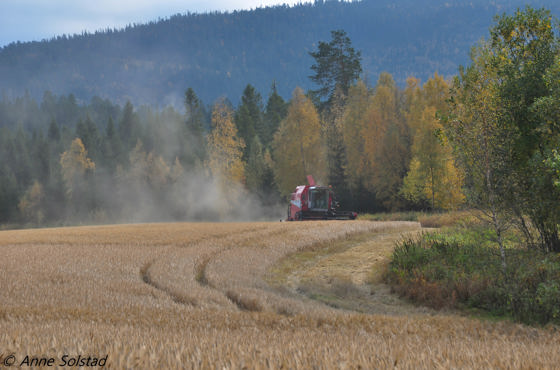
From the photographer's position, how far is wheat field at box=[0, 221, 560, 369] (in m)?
3.39

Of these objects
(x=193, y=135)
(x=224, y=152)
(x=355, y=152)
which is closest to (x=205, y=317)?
(x=355, y=152)

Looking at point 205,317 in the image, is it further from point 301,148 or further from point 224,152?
point 224,152

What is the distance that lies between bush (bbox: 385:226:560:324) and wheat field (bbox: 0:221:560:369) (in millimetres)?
1732

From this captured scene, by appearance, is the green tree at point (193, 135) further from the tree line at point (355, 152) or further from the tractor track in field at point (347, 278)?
the tractor track in field at point (347, 278)

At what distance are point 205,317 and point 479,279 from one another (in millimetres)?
10497

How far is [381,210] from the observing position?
55.9 m

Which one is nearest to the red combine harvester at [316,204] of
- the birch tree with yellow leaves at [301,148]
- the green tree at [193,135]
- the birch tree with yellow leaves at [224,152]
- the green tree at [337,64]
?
the birch tree with yellow leaves at [301,148]

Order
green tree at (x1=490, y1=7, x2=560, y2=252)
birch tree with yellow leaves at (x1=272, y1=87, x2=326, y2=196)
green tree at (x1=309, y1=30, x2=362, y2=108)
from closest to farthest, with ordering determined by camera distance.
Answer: green tree at (x1=490, y1=7, x2=560, y2=252) < birch tree with yellow leaves at (x1=272, y1=87, x2=326, y2=196) < green tree at (x1=309, y1=30, x2=362, y2=108)

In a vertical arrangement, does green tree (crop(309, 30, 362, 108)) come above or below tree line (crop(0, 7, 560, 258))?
above

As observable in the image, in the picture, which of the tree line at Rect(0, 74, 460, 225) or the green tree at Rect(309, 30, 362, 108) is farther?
the green tree at Rect(309, 30, 362, 108)

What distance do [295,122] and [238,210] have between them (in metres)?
16.3

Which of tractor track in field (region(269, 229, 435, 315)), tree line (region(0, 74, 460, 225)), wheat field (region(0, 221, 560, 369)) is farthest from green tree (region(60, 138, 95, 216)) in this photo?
tractor track in field (region(269, 229, 435, 315))

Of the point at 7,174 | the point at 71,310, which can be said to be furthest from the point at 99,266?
the point at 7,174

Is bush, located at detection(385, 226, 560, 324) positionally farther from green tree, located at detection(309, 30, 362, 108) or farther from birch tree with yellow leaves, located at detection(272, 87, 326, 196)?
green tree, located at detection(309, 30, 362, 108)
